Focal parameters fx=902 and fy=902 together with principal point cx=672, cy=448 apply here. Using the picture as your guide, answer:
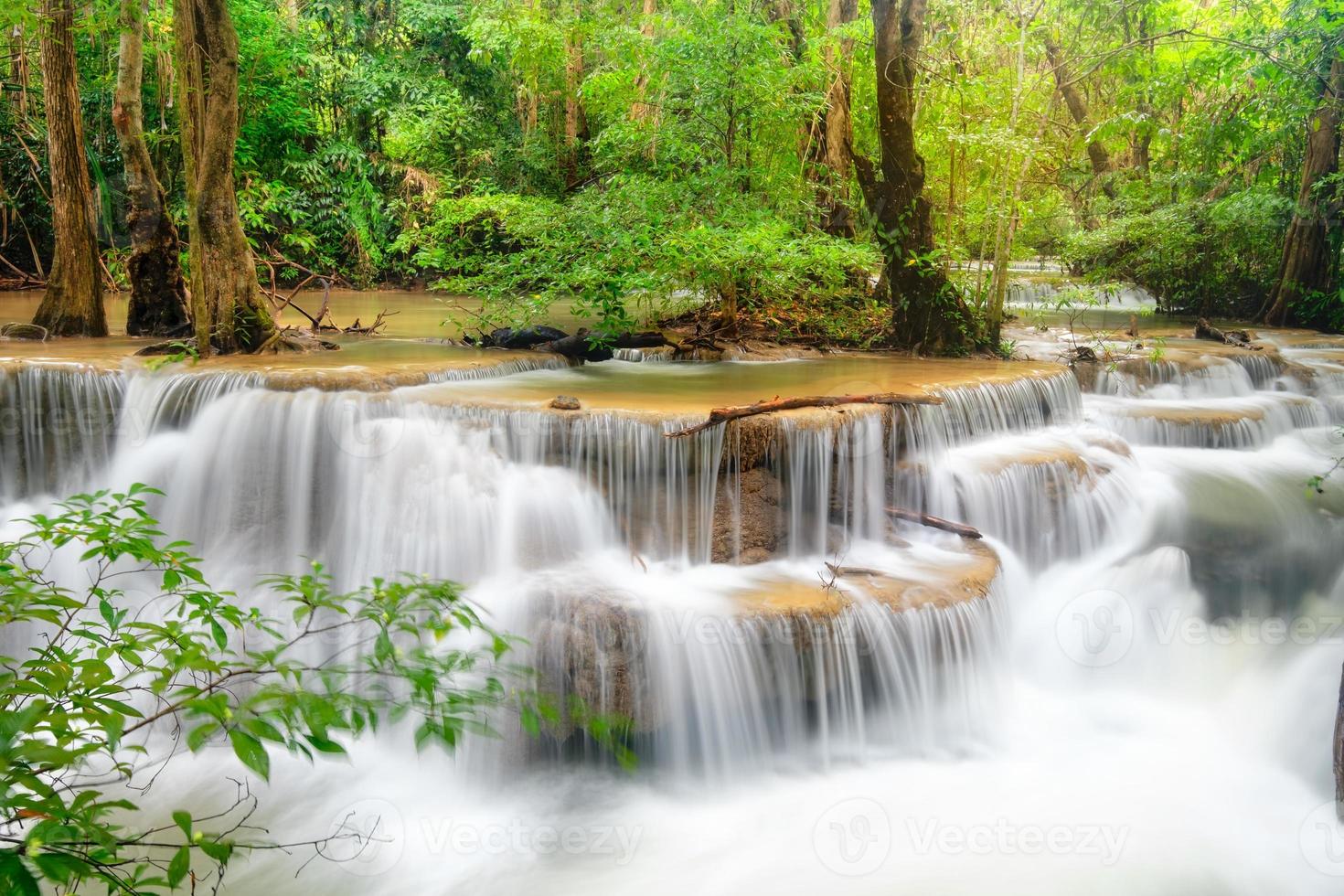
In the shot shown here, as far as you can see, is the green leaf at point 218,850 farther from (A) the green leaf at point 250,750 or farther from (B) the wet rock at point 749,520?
(B) the wet rock at point 749,520

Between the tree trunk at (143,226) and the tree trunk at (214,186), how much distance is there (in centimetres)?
115

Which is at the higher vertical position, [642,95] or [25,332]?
[642,95]

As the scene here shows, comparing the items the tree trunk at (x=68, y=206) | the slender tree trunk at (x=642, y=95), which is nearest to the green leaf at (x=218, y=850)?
the tree trunk at (x=68, y=206)

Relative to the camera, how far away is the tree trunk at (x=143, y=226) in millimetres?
9008

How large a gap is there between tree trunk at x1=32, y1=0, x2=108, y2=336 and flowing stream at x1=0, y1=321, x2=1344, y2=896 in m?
2.76

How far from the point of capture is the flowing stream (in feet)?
16.1

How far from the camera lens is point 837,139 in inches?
472

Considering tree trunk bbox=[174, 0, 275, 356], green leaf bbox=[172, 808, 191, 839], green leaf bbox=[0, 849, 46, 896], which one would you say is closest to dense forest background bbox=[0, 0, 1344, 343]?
tree trunk bbox=[174, 0, 275, 356]

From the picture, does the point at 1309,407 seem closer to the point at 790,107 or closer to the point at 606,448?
the point at 790,107

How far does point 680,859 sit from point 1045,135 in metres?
15.5

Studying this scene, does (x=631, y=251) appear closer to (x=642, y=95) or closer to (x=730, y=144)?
(x=730, y=144)

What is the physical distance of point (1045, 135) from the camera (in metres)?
16.3

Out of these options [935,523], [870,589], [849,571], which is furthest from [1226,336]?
[870,589]

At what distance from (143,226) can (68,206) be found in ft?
2.85
